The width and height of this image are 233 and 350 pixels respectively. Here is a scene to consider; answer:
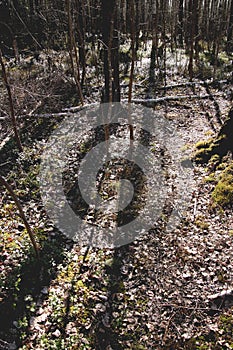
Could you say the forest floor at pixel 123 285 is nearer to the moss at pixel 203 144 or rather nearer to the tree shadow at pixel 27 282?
the tree shadow at pixel 27 282

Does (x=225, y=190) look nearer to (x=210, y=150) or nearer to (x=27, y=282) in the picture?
(x=210, y=150)

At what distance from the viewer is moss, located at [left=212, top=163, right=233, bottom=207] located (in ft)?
18.7

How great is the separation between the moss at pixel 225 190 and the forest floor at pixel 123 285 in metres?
0.21

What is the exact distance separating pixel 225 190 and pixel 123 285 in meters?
2.65

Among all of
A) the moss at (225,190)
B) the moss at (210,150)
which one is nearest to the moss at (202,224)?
the moss at (225,190)

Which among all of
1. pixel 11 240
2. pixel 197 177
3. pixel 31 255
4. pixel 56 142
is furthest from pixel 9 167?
pixel 197 177

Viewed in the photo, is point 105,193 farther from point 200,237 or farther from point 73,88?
point 73,88

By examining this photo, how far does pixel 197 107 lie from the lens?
10.1m

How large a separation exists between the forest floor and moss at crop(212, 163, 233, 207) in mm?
214

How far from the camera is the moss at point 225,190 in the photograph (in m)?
5.70

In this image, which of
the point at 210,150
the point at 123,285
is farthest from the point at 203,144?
the point at 123,285

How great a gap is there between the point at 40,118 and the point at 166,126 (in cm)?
406

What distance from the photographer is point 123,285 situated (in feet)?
15.8

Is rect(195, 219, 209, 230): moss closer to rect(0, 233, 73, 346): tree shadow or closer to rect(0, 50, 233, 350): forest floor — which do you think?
rect(0, 50, 233, 350): forest floor
